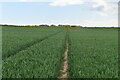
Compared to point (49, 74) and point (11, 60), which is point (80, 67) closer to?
point (49, 74)

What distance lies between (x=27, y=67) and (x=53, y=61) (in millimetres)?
2115

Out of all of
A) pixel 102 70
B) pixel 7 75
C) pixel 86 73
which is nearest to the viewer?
pixel 7 75

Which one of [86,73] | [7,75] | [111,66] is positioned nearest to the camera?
[7,75]

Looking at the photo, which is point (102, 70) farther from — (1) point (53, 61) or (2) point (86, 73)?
(1) point (53, 61)

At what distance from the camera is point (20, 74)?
34.7 ft

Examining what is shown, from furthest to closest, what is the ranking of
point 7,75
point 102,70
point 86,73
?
point 102,70
point 86,73
point 7,75

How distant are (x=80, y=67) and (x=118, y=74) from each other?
5.75 feet

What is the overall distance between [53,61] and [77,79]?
3.34 meters

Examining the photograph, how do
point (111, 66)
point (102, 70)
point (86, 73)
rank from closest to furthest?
point (86, 73) < point (102, 70) < point (111, 66)

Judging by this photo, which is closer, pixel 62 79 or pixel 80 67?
pixel 62 79

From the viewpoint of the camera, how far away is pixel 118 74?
11742 millimetres

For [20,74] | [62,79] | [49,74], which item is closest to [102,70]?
[62,79]

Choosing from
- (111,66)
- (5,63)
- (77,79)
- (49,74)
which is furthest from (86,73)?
(5,63)

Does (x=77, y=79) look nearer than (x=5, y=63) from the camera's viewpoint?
Yes
